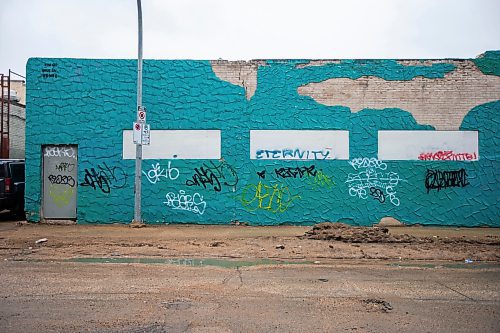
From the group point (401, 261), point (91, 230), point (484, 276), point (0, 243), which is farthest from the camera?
point (91, 230)

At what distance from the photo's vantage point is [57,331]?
4.83 metres

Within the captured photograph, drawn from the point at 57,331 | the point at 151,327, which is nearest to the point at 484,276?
the point at 151,327

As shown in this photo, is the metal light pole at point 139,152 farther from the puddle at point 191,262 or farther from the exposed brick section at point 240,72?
the puddle at point 191,262

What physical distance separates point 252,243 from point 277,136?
4344 millimetres

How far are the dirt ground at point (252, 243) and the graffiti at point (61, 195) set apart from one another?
112 centimetres

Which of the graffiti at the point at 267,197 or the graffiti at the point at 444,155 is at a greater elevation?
the graffiti at the point at 444,155

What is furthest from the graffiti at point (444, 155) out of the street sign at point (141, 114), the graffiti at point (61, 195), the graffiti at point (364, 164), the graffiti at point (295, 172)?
the graffiti at point (61, 195)

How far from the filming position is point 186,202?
14008 mm

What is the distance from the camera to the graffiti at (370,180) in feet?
45.7

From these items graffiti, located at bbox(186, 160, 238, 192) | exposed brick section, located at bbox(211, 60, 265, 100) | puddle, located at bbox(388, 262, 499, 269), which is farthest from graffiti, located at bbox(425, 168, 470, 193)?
exposed brick section, located at bbox(211, 60, 265, 100)

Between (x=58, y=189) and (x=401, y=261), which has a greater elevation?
(x=58, y=189)

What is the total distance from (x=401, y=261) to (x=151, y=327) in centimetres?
590

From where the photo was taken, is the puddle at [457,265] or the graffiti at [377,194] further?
the graffiti at [377,194]

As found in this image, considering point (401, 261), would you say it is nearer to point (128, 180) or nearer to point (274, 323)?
point (274, 323)
